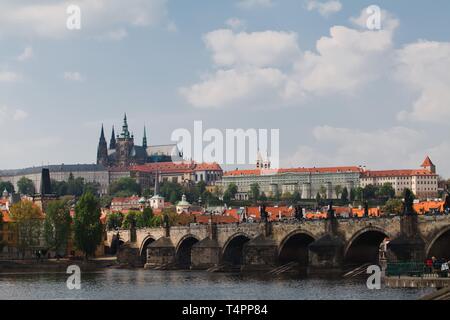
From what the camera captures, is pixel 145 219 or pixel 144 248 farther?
pixel 145 219

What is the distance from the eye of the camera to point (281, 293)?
61.8 metres

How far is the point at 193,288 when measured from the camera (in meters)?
68.4

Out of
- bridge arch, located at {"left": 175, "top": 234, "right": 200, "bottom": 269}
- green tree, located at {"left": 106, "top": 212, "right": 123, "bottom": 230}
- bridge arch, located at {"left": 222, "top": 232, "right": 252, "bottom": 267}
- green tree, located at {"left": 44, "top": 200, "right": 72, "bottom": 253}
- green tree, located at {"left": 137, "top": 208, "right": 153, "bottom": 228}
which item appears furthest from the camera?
green tree, located at {"left": 106, "top": 212, "right": 123, "bottom": 230}

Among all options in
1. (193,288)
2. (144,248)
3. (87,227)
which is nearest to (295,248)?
(193,288)

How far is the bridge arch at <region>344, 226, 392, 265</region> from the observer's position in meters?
76.2

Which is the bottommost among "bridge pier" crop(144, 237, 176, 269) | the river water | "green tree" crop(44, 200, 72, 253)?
the river water

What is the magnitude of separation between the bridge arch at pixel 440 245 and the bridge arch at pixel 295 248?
1793cm

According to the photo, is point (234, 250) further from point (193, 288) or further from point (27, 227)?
point (27, 227)

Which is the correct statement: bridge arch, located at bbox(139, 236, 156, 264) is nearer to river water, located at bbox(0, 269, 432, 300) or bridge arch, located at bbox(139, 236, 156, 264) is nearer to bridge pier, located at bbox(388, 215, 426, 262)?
river water, located at bbox(0, 269, 432, 300)

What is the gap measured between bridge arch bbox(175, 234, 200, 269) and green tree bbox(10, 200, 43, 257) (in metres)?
18.1

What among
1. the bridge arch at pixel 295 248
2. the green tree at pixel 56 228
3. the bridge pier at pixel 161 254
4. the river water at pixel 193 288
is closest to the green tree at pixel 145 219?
the green tree at pixel 56 228

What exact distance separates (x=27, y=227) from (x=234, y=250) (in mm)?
28213

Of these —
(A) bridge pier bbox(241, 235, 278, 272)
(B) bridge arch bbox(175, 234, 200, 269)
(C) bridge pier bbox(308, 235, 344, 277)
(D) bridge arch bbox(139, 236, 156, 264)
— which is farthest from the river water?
(D) bridge arch bbox(139, 236, 156, 264)
